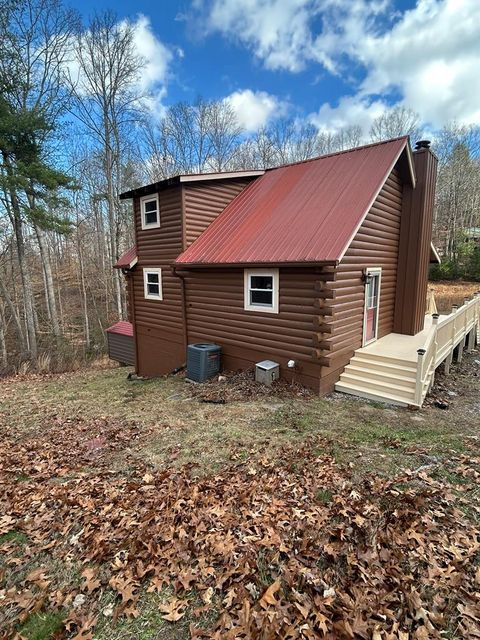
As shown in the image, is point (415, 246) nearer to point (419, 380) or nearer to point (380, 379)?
point (380, 379)

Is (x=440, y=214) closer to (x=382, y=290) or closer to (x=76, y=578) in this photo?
(x=382, y=290)

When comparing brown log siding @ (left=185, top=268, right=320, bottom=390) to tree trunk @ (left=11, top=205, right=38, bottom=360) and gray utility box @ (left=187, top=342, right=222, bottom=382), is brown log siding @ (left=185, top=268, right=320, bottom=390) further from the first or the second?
tree trunk @ (left=11, top=205, right=38, bottom=360)

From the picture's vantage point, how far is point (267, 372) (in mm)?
8211

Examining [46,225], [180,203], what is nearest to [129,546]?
[180,203]

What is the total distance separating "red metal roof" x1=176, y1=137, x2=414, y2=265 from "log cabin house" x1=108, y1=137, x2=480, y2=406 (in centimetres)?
4

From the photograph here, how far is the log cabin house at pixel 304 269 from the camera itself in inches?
301

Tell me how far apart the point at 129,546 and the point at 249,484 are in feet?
5.11

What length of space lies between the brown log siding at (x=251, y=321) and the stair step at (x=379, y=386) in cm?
99

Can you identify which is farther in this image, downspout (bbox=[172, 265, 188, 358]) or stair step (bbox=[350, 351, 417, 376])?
downspout (bbox=[172, 265, 188, 358])

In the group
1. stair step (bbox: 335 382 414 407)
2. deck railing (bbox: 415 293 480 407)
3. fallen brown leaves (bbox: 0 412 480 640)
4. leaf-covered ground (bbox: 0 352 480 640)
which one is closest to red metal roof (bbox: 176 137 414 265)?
deck railing (bbox: 415 293 480 407)

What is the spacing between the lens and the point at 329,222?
7.83 meters

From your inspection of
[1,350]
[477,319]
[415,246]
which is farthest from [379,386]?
[1,350]

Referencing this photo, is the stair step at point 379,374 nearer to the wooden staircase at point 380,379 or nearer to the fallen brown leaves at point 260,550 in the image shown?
the wooden staircase at point 380,379

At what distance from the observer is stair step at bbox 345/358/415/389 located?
296 inches
